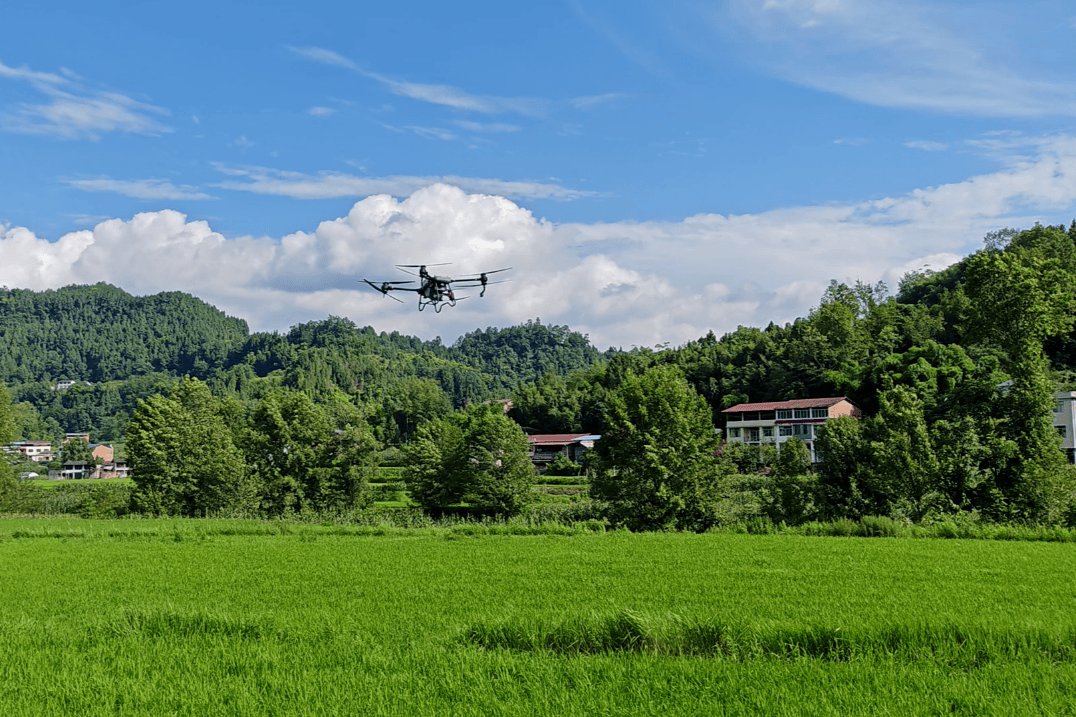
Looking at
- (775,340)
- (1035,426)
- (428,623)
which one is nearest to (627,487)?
(1035,426)

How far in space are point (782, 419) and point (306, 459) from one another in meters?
49.8

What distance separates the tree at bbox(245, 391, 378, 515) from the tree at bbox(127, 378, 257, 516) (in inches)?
52.7

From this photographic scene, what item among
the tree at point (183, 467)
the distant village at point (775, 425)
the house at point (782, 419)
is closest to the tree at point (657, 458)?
the distant village at point (775, 425)

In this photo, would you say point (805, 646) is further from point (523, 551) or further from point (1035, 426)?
point (1035, 426)

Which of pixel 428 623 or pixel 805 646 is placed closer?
pixel 805 646

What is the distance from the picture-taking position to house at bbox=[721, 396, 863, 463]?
75625mm

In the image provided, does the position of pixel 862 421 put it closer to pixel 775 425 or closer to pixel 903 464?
pixel 903 464

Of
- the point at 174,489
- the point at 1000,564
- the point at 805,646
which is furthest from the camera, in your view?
the point at 174,489

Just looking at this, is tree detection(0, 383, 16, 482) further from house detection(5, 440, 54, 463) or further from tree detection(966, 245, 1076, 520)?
house detection(5, 440, 54, 463)

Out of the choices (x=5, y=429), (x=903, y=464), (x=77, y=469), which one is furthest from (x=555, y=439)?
(x=77, y=469)

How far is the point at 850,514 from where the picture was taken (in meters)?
35.0

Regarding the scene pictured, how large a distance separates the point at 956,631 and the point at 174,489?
5010cm

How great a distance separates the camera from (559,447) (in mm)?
98000

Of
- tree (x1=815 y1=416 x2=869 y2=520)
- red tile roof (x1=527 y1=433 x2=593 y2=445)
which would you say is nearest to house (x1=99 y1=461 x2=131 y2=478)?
red tile roof (x1=527 y1=433 x2=593 y2=445)
